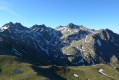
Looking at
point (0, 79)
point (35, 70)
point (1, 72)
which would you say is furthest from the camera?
point (35, 70)

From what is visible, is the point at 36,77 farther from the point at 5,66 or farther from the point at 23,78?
the point at 5,66

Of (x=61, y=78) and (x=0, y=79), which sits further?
(x=61, y=78)

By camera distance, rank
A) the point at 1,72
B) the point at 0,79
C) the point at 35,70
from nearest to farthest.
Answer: the point at 0,79 < the point at 1,72 < the point at 35,70

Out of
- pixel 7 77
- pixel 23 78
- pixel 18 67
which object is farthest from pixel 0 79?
pixel 18 67

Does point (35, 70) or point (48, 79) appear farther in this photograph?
point (35, 70)

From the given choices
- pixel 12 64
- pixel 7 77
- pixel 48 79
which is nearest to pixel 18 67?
pixel 12 64

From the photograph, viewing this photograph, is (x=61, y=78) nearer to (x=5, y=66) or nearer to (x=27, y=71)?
(x=27, y=71)

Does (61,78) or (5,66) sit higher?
(5,66)

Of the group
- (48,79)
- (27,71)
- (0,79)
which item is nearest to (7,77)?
(0,79)
